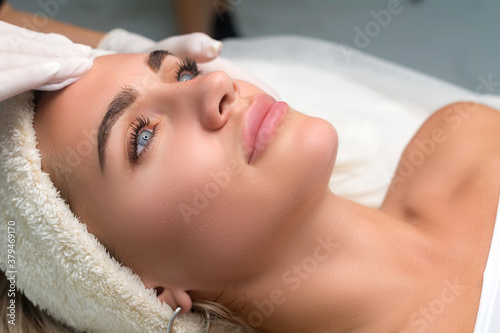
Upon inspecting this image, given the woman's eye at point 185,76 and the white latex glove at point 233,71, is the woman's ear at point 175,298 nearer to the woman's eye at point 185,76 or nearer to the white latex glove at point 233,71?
the woman's eye at point 185,76

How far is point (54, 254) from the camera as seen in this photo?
3.39 feet

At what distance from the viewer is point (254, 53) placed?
6.55ft

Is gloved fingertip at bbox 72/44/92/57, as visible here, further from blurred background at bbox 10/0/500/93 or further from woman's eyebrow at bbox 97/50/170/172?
blurred background at bbox 10/0/500/93

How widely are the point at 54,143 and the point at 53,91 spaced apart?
4.7 inches

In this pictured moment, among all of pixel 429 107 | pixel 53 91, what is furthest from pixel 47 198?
pixel 429 107
